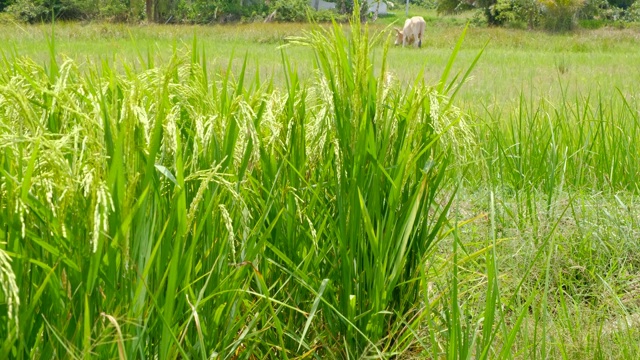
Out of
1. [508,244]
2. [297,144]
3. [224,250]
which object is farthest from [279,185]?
[508,244]

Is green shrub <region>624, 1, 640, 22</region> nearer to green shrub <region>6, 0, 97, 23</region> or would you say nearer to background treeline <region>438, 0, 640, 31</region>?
background treeline <region>438, 0, 640, 31</region>

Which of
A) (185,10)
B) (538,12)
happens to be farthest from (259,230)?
(185,10)

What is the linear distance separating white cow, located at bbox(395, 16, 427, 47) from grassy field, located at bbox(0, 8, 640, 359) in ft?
56.1

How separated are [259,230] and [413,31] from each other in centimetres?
1840

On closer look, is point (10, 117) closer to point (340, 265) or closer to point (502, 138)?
point (340, 265)

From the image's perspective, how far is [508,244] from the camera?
223cm

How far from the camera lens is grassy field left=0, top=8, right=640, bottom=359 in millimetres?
1057

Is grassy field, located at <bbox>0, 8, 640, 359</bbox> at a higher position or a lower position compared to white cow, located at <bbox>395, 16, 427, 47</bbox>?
higher

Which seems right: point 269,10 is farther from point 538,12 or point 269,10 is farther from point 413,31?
point 413,31

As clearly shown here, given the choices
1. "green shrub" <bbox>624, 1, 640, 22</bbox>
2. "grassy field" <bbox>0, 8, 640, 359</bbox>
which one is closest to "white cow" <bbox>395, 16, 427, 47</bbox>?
"grassy field" <bbox>0, 8, 640, 359</bbox>

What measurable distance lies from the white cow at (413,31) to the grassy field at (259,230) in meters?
17.1

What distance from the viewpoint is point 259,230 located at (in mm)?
1312

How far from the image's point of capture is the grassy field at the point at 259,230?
106 centimetres

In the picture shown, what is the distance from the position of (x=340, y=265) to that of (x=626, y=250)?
107 cm
